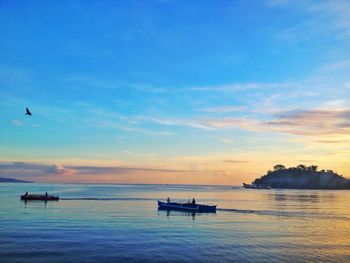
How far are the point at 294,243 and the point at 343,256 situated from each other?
8636 millimetres

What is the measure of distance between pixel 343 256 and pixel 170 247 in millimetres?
20027

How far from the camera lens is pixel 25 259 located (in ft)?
126

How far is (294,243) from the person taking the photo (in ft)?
172

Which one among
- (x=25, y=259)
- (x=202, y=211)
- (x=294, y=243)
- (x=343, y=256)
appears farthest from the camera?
(x=202, y=211)

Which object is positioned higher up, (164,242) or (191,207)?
(191,207)

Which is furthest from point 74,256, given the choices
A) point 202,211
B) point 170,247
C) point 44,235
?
point 202,211

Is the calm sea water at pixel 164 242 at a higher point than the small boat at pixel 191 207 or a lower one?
lower

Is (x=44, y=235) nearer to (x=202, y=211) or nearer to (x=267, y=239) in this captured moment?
(x=267, y=239)

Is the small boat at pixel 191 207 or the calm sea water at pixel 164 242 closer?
the calm sea water at pixel 164 242

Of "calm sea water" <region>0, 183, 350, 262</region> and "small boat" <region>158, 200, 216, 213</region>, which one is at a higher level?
"small boat" <region>158, 200, 216, 213</region>

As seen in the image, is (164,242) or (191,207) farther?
(191,207)

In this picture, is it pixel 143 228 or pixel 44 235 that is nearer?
pixel 44 235

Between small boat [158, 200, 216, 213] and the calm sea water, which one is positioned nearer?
the calm sea water

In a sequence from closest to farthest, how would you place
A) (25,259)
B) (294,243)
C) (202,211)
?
(25,259) → (294,243) → (202,211)
